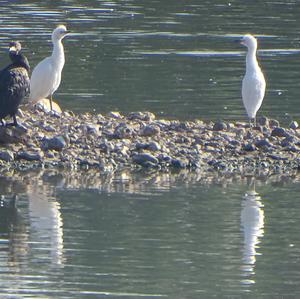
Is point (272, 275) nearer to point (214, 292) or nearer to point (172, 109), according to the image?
point (214, 292)

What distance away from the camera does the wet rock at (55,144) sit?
19.4m

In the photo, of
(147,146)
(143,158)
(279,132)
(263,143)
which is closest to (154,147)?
(147,146)

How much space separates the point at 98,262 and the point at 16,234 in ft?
5.76

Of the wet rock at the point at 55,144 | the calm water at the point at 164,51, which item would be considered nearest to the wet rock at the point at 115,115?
the calm water at the point at 164,51

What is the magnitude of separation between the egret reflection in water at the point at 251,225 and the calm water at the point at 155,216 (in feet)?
0.04

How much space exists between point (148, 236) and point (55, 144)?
16.1 ft

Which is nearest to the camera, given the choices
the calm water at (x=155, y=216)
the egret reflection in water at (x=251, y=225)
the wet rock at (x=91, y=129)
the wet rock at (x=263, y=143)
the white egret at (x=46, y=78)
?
the calm water at (x=155, y=216)

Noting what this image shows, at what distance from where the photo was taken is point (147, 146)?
768 inches

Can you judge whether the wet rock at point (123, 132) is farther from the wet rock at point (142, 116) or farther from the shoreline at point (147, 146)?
the wet rock at point (142, 116)

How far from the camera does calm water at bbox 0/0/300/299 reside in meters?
12.6

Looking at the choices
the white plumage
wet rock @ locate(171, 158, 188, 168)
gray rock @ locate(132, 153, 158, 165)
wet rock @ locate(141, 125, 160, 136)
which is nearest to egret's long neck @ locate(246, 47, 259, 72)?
the white plumage

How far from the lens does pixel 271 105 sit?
25078 mm

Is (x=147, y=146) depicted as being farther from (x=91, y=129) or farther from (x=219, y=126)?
(x=219, y=126)

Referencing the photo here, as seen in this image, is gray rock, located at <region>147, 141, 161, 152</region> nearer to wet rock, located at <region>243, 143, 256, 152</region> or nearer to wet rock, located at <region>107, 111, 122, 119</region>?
wet rock, located at <region>243, 143, 256, 152</region>
